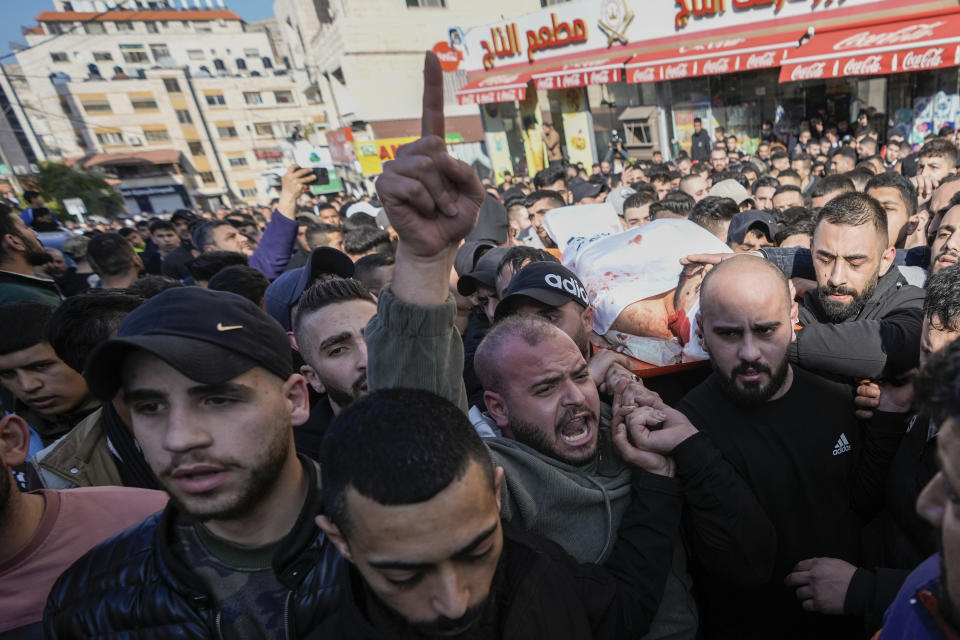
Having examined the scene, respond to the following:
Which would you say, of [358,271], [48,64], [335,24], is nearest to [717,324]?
[358,271]

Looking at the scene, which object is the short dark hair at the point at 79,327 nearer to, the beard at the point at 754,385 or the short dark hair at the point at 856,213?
the beard at the point at 754,385

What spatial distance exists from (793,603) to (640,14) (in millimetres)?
15631

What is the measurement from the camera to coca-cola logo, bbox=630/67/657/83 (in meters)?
12.8

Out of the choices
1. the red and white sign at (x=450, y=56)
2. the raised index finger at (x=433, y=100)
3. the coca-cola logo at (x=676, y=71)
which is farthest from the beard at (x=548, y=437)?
the red and white sign at (x=450, y=56)

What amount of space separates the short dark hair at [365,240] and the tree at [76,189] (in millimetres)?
30161

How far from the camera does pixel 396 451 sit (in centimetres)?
107

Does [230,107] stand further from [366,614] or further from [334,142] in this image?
[366,614]

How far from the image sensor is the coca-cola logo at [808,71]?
32.3 feet

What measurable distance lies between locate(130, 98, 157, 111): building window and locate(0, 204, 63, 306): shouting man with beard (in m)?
53.9

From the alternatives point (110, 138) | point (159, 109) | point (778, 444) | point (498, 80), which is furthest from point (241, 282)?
point (110, 138)

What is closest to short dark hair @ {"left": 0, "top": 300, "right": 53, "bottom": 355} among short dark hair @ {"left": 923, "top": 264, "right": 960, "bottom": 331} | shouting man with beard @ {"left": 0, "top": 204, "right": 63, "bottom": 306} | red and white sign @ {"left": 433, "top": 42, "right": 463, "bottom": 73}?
shouting man with beard @ {"left": 0, "top": 204, "right": 63, "bottom": 306}

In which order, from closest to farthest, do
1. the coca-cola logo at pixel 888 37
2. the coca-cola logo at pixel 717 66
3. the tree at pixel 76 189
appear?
the coca-cola logo at pixel 888 37
the coca-cola logo at pixel 717 66
the tree at pixel 76 189

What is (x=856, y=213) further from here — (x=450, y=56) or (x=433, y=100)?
(x=450, y=56)

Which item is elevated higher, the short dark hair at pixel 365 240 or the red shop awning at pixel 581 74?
the red shop awning at pixel 581 74
